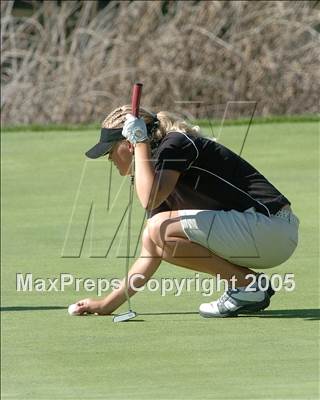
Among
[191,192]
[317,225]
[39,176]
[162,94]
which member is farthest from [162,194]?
[162,94]

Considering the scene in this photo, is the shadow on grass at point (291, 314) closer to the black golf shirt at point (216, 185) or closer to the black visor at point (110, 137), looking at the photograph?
the black golf shirt at point (216, 185)

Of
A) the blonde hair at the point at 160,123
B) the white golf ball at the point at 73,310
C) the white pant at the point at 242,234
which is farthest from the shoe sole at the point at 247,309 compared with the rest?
the blonde hair at the point at 160,123

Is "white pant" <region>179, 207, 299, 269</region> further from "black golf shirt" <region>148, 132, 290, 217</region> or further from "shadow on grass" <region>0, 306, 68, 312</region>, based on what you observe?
"shadow on grass" <region>0, 306, 68, 312</region>

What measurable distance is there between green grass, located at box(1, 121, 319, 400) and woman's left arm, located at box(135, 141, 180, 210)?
62 cm

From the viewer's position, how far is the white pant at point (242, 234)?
6.55 meters

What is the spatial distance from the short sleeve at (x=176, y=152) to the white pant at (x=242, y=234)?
0.92 ft

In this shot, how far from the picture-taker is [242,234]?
6555mm

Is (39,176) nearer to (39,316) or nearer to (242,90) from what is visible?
(242,90)

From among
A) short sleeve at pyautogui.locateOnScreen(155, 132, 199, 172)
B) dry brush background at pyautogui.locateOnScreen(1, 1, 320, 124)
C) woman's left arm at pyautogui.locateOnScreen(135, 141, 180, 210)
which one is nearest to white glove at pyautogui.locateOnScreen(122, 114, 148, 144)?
woman's left arm at pyautogui.locateOnScreen(135, 141, 180, 210)

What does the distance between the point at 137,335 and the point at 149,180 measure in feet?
2.38

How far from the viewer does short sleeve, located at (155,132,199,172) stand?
6387 mm

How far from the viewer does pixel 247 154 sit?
1262 centimetres

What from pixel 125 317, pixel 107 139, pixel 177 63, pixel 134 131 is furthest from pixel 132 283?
pixel 177 63

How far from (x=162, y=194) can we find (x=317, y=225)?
3.38 meters
